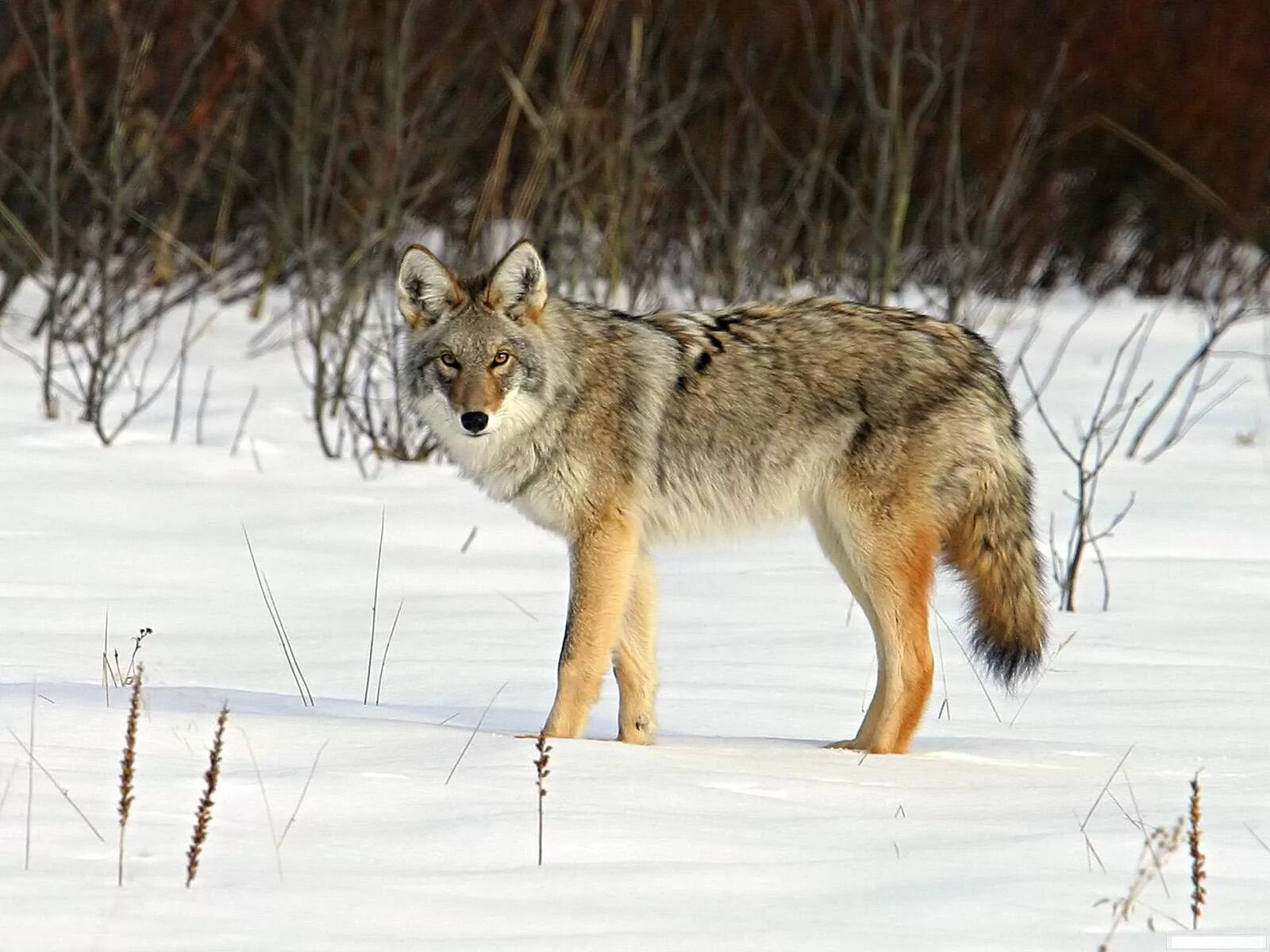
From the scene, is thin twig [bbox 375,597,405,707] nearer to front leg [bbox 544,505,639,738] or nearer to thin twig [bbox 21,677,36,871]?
front leg [bbox 544,505,639,738]

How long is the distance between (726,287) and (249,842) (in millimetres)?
8869

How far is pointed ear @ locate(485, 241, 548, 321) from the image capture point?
187 inches

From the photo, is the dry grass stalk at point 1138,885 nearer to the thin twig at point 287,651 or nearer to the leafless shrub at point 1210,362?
the thin twig at point 287,651

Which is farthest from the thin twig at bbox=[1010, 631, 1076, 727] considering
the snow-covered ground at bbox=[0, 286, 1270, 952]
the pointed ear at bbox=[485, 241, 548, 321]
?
the pointed ear at bbox=[485, 241, 548, 321]

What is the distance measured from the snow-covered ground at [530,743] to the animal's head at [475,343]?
0.76 meters

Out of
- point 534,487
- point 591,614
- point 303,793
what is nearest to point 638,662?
point 591,614

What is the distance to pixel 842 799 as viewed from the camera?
3.60 m

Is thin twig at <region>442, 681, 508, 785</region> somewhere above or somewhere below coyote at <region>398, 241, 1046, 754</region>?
below

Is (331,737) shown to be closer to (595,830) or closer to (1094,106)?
(595,830)

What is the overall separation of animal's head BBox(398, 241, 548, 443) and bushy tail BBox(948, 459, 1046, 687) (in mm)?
1132

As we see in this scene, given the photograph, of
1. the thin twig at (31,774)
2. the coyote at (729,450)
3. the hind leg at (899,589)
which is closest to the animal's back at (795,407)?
the coyote at (729,450)

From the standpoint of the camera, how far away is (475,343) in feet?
15.5

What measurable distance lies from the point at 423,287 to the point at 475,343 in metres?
0.25

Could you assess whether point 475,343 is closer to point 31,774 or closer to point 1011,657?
point 1011,657
